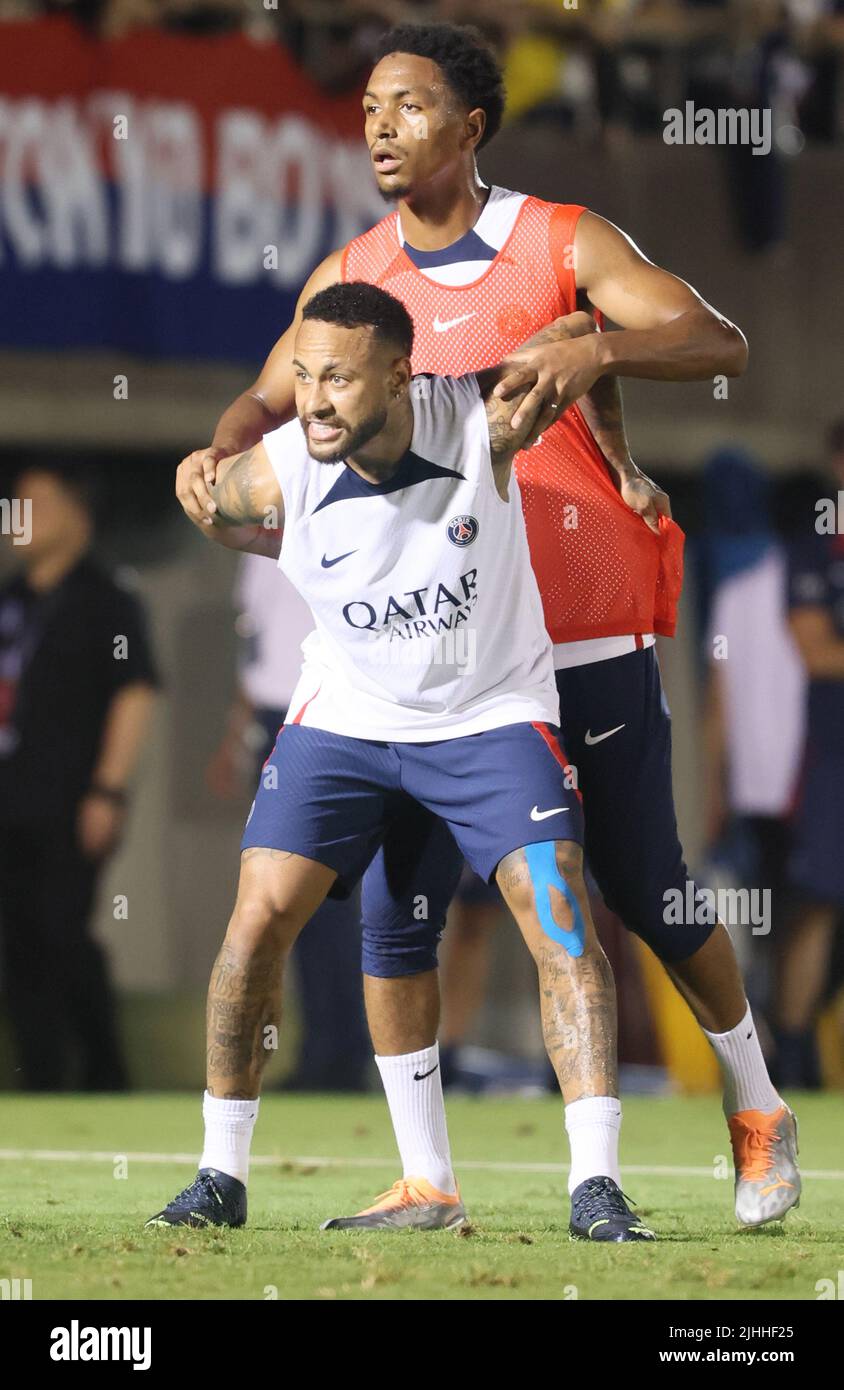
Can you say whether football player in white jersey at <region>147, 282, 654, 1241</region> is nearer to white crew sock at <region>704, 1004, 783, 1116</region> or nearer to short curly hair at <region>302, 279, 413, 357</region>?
short curly hair at <region>302, 279, 413, 357</region>

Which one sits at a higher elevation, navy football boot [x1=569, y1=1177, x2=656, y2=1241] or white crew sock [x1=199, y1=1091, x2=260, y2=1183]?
white crew sock [x1=199, y1=1091, x2=260, y2=1183]

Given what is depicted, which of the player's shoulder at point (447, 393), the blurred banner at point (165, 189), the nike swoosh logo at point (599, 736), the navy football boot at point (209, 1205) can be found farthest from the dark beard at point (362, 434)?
the blurred banner at point (165, 189)

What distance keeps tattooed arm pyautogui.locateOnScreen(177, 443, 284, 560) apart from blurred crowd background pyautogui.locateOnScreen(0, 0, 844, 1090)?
14.0 ft

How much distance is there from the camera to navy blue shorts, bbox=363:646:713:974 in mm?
5367

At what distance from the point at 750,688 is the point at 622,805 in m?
4.73

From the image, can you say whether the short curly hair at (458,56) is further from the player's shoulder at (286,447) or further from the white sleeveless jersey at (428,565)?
the player's shoulder at (286,447)

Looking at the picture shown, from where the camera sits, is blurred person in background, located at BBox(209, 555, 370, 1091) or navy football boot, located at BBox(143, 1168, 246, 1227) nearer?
navy football boot, located at BBox(143, 1168, 246, 1227)

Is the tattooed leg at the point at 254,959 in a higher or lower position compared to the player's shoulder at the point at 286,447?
lower

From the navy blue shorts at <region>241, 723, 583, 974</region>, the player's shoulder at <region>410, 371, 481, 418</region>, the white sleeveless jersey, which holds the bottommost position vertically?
the navy blue shorts at <region>241, 723, 583, 974</region>

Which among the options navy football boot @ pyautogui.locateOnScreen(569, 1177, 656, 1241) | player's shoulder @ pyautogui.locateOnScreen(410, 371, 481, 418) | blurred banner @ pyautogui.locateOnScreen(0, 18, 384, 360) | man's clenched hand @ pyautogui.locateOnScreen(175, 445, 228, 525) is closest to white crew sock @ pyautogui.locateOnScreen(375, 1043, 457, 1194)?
navy football boot @ pyautogui.locateOnScreen(569, 1177, 656, 1241)

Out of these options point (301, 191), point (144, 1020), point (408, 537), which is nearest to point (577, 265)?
point (408, 537)

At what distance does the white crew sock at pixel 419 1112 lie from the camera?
17.7ft

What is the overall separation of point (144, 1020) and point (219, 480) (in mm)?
6746

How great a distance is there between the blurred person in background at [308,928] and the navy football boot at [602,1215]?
437cm
